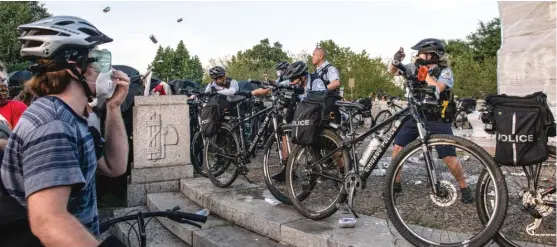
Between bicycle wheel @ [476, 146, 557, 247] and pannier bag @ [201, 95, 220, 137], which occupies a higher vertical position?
pannier bag @ [201, 95, 220, 137]

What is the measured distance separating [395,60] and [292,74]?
6.96 ft

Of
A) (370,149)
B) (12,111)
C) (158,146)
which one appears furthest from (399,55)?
(12,111)

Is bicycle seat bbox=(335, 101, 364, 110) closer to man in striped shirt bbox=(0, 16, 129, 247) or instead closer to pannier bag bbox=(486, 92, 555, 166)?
pannier bag bbox=(486, 92, 555, 166)

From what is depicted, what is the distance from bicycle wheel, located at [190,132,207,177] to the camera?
6.75 meters

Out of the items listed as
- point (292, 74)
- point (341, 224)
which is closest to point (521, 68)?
point (292, 74)

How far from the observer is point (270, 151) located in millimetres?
4949

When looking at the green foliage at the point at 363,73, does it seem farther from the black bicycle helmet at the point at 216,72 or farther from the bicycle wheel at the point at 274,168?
the bicycle wheel at the point at 274,168

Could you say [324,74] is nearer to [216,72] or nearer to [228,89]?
[228,89]

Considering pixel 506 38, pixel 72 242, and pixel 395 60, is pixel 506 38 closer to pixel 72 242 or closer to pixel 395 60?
pixel 395 60

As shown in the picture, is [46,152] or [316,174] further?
[316,174]

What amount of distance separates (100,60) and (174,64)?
50.2 metres

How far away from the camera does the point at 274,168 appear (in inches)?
195

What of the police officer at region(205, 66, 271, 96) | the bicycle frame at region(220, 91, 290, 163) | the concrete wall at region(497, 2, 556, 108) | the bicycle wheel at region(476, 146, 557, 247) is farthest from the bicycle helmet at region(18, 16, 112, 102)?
the police officer at region(205, 66, 271, 96)

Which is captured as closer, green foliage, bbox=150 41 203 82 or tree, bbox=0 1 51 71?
tree, bbox=0 1 51 71
